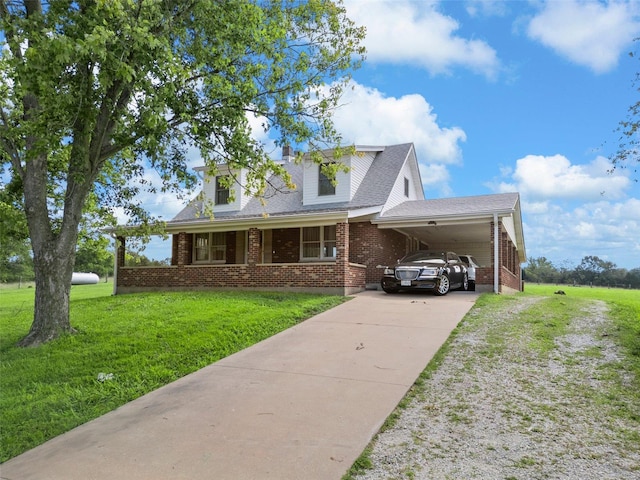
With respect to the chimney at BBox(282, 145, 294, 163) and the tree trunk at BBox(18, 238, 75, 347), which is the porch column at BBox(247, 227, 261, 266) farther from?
the tree trunk at BBox(18, 238, 75, 347)

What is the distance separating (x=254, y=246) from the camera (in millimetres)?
16172

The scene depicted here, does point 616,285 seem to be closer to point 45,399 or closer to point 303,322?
point 303,322

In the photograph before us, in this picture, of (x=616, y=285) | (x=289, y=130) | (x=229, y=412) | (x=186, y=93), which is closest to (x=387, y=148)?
(x=289, y=130)

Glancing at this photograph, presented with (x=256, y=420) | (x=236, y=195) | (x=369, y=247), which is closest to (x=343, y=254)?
(x=369, y=247)

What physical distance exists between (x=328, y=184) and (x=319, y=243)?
99.5 inches

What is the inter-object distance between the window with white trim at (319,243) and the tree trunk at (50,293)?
32.2 feet

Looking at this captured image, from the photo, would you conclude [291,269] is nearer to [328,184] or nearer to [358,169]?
[328,184]

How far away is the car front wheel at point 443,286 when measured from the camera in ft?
45.8

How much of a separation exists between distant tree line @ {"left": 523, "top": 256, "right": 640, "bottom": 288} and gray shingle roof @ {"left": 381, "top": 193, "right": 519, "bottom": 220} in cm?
5600

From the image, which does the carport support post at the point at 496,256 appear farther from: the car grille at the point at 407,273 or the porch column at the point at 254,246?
the porch column at the point at 254,246

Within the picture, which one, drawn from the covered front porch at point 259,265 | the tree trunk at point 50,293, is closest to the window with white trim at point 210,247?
the covered front porch at point 259,265

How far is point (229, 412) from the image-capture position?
5.16 m

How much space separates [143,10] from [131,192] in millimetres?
5799

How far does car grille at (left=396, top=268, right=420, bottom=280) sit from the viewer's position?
14023 mm
